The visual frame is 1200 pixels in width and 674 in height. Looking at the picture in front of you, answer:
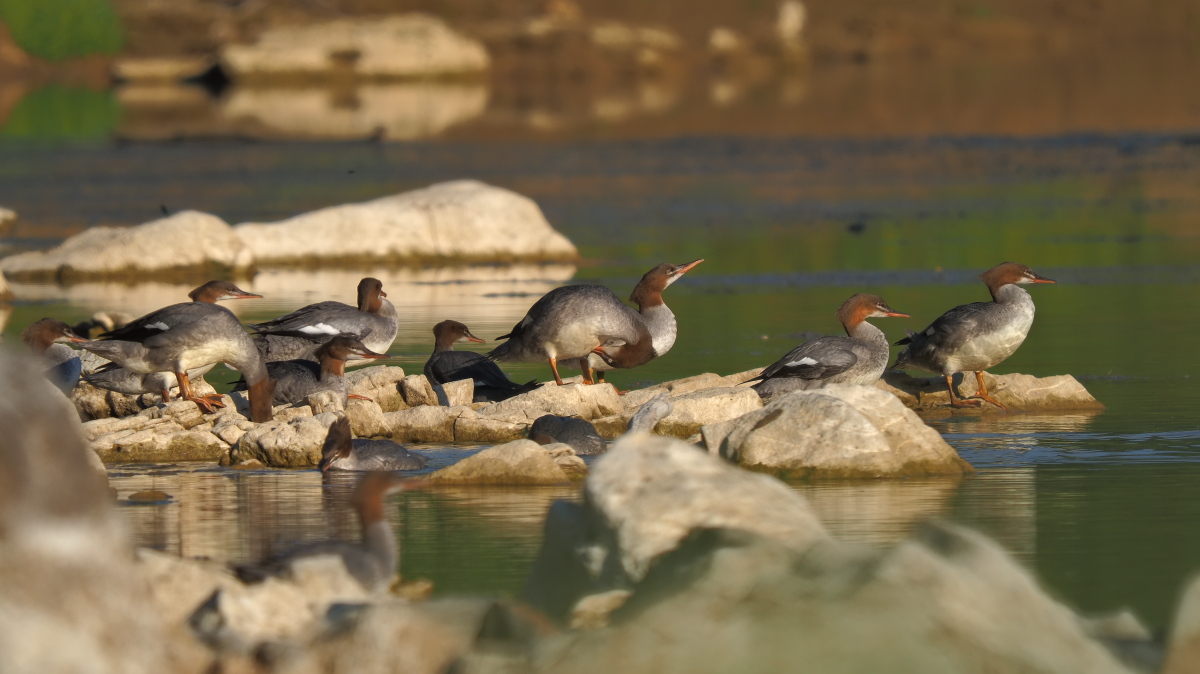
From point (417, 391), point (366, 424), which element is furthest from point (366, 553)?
point (417, 391)

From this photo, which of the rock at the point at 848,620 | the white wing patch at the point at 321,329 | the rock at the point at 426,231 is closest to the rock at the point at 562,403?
the white wing patch at the point at 321,329

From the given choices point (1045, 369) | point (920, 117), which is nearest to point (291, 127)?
point (920, 117)

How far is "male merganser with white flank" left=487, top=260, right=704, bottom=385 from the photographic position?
1334 cm

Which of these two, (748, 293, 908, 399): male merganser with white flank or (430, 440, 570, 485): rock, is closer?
(430, 440, 570, 485): rock

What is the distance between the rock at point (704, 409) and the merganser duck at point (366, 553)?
4013 millimetres

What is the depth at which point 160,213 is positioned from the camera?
1145 inches

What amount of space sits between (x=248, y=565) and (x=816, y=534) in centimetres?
199

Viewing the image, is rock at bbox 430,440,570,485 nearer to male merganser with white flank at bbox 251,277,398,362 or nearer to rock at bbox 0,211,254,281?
male merganser with white flank at bbox 251,277,398,362

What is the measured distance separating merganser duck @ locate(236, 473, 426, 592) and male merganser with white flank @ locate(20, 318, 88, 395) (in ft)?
17.7

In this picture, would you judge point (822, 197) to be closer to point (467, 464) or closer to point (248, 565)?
point (467, 464)

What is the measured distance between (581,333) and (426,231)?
34.7 ft

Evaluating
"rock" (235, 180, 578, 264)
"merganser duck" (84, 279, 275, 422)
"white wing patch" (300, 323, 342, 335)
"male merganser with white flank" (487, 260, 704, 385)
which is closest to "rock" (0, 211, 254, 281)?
"rock" (235, 180, 578, 264)

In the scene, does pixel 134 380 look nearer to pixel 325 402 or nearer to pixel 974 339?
pixel 325 402

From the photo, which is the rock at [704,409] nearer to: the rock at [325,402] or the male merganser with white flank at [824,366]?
the male merganser with white flank at [824,366]
